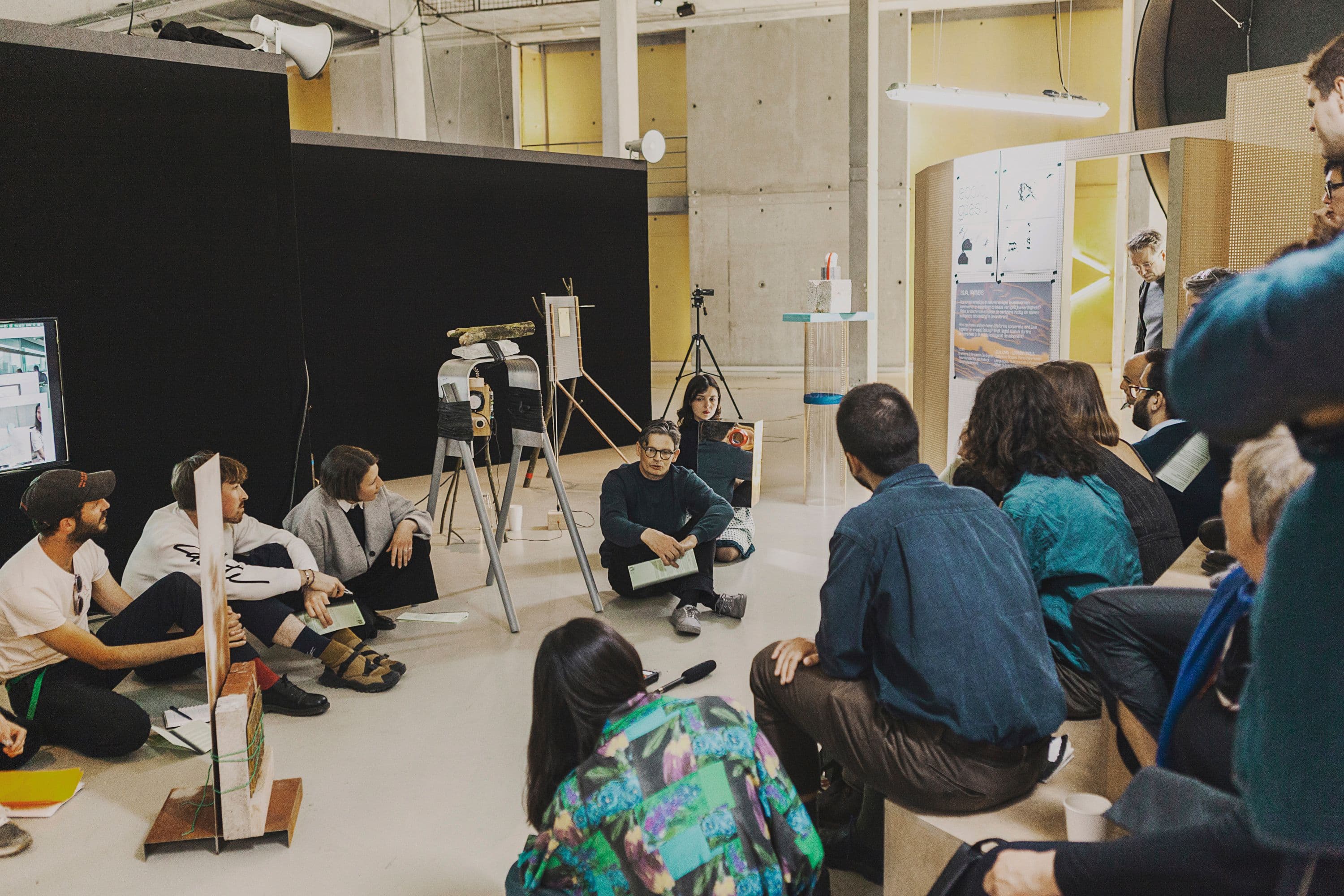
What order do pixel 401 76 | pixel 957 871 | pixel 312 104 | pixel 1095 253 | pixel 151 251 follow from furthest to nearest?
1. pixel 312 104
2. pixel 1095 253
3. pixel 401 76
4. pixel 151 251
5. pixel 957 871

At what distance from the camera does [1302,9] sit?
4.79 m

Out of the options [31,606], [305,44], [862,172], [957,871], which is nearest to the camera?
[957,871]

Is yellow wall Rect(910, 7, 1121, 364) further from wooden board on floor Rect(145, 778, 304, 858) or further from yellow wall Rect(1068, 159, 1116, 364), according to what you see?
wooden board on floor Rect(145, 778, 304, 858)

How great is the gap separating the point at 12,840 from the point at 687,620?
2357 millimetres

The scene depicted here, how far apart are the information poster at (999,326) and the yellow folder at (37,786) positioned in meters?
4.47

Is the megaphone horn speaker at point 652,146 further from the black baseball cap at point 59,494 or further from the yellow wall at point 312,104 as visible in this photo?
the yellow wall at point 312,104

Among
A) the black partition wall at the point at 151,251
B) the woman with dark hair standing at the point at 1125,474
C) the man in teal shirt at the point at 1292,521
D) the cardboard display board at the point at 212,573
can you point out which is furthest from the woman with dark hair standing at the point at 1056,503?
the black partition wall at the point at 151,251

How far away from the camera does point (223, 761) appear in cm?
248

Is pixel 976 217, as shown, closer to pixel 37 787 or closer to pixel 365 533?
pixel 365 533

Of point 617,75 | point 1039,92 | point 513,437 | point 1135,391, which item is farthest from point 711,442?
point 1039,92

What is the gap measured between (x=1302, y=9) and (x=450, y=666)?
501 centimetres

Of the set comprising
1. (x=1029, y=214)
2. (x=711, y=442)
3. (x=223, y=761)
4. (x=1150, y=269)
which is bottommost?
(x=223, y=761)

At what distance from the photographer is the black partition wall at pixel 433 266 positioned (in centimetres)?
687

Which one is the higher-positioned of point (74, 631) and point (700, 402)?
point (700, 402)
